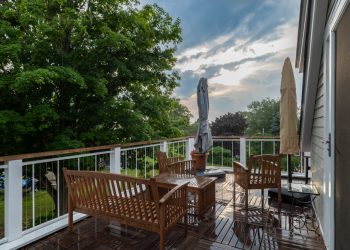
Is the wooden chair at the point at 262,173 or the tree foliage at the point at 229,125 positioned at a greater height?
the tree foliage at the point at 229,125

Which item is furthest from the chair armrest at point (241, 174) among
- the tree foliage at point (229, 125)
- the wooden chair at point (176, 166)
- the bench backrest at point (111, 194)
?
the tree foliage at point (229, 125)

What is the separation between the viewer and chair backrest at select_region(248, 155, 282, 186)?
3.66m

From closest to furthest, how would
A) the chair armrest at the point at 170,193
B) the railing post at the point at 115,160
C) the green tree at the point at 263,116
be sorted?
the chair armrest at the point at 170,193 < the railing post at the point at 115,160 < the green tree at the point at 263,116

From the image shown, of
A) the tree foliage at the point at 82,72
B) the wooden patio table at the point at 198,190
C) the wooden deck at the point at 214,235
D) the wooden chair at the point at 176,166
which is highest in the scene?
the tree foliage at the point at 82,72

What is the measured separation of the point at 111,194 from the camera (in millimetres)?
2596

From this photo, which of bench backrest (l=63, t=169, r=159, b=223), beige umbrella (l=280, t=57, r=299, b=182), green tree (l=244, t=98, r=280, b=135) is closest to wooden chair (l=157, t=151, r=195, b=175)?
bench backrest (l=63, t=169, r=159, b=223)

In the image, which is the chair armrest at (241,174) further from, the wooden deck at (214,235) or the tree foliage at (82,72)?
the tree foliage at (82,72)

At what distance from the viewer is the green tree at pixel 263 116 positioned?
1798cm

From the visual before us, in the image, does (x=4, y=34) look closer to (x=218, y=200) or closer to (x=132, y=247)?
(x=132, y=247)

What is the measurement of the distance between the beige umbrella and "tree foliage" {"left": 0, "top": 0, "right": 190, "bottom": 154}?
404 centimetres

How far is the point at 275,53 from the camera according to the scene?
965 cm

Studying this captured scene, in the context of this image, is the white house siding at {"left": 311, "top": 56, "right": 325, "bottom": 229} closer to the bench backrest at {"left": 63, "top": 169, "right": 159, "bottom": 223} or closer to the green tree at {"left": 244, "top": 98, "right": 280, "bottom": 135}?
the bench backrest at {"left": 63, "top": 169, "right": 159, "bottom": 223}

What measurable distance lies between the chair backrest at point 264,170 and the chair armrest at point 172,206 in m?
1.42

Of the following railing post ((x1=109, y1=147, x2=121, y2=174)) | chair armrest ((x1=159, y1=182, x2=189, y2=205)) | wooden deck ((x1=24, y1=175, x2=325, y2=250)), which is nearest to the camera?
chair armrest ((x1=159, y1=182, x2=189, y2=205))
